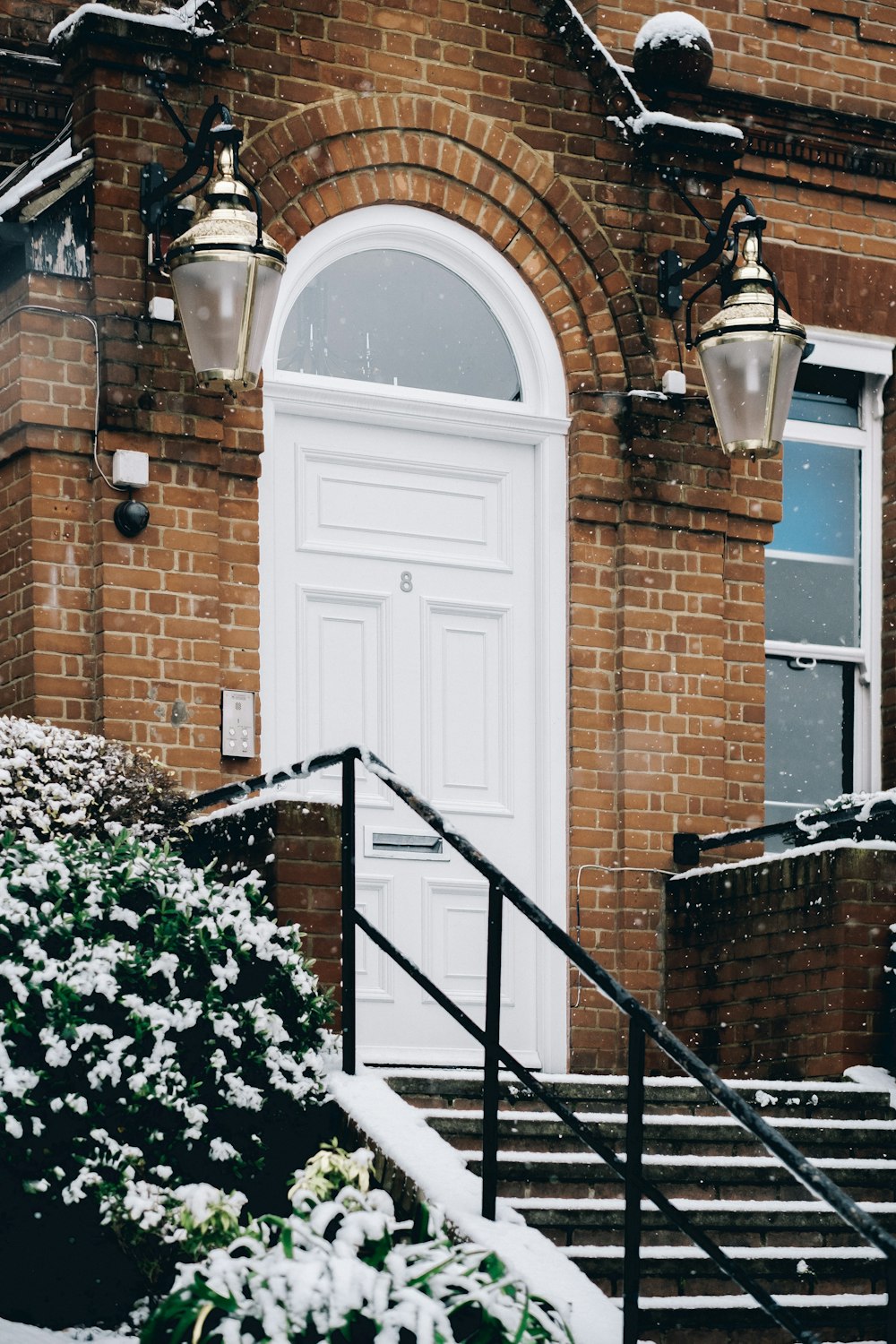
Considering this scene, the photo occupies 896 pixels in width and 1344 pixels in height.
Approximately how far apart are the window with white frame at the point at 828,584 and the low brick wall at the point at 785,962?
1.57 m

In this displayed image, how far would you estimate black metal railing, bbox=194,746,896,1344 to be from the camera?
5156 mm

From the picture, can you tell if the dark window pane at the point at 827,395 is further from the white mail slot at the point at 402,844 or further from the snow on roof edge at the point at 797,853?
the white mail slot at the point at 402,844

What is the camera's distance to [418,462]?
357 inches

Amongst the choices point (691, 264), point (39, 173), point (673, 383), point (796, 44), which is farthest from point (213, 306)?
point (796, 44)

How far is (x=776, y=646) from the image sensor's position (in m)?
10.4

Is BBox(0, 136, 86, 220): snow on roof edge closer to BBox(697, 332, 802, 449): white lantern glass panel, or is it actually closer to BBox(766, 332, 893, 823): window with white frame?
BBox(697, 332, 802, 449): white lantern glass panel

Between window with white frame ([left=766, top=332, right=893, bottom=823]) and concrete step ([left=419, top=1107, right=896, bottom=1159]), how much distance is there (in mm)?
2944

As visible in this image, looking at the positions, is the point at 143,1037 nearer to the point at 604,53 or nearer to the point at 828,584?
the point at 604,53

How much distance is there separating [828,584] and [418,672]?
8.51 feet

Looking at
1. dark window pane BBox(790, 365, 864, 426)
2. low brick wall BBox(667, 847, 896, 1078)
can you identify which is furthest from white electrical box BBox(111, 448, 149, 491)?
dark window pane BBox(790, 365, 864, 426)

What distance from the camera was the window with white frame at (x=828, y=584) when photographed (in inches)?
410

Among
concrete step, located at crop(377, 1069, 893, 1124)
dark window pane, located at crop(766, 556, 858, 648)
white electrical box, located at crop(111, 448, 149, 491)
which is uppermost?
white electrical box, located at crop(111, 448, 149, 491)

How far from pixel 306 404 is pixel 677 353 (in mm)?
1707

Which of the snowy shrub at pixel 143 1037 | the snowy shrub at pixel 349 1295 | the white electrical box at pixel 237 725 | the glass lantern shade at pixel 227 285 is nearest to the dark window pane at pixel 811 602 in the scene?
the white electrical box at pixel 237 725
